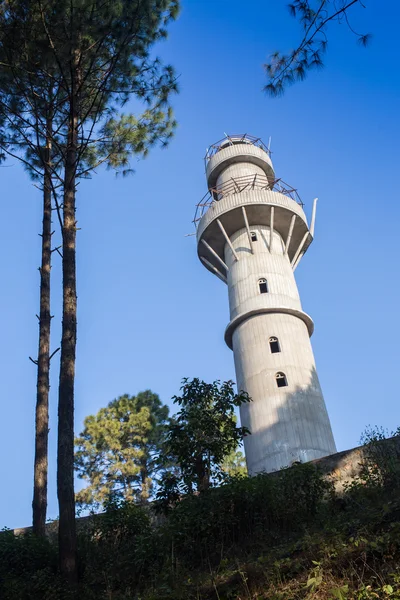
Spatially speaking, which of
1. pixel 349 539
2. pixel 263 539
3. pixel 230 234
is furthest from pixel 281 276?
pixel 349 539

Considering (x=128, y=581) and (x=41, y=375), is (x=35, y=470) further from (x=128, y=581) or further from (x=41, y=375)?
(x=128, y=581)

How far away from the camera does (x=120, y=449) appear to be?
24.8m

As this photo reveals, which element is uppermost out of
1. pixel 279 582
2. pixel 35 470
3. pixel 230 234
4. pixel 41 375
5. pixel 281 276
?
pixel 230 234

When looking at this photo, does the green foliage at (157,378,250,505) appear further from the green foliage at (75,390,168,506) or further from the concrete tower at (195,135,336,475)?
the green foliage at (75,390,168,506)

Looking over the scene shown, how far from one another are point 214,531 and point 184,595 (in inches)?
92.7

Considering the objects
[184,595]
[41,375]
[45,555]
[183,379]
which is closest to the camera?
[184,595]

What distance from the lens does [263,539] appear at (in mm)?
8930

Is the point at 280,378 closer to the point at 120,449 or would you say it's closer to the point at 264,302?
the point at 264,302

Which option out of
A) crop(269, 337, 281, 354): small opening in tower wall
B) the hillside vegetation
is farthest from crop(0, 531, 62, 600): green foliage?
crop(269, 337, 281, 354): small opening in tower wall

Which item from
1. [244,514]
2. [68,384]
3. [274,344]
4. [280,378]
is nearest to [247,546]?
[244,514]

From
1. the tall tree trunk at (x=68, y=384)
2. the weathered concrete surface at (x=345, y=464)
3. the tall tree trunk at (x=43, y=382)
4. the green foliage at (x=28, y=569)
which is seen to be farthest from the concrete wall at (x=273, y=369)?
the green foliage at (x=28, y=569)

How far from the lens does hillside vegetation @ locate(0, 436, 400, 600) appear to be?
640 centimetres

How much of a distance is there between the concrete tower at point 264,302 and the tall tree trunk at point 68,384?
848 centimetres

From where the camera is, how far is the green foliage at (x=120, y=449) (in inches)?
943
